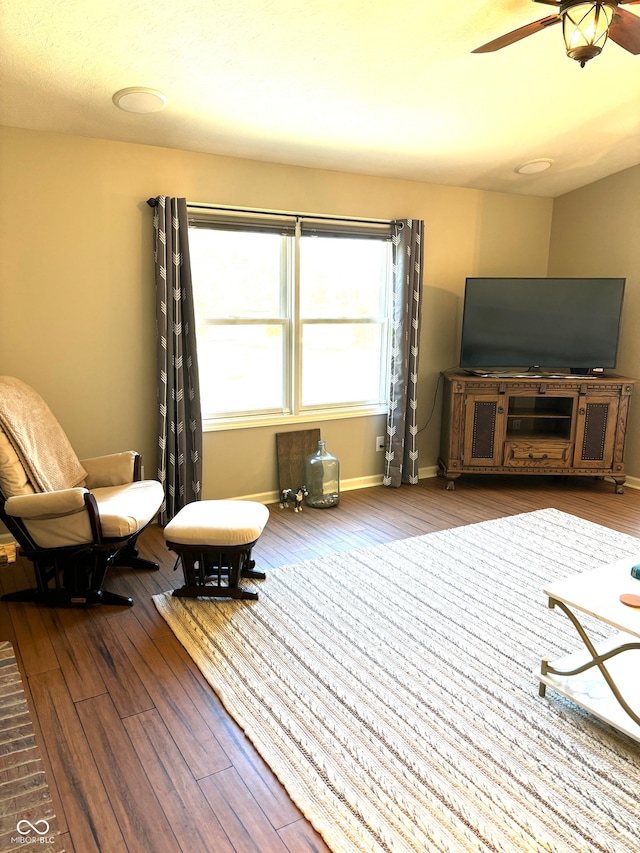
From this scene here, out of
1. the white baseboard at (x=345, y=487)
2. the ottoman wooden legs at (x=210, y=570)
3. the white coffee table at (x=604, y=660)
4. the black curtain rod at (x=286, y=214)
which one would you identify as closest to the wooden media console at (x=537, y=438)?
the white baseboard at (x=345, y=487)

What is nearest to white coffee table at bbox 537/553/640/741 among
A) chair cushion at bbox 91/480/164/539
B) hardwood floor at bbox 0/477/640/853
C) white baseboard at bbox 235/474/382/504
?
hardwood floor at bbox 0/477/640/853

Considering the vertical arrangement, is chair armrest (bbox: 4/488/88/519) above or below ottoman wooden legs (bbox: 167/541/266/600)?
above

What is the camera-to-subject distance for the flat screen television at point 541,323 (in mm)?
4633

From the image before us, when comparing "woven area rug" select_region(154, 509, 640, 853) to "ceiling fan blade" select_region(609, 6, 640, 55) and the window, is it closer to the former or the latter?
the window

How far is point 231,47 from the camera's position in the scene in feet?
8.65

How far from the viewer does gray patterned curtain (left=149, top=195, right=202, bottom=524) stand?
354cm

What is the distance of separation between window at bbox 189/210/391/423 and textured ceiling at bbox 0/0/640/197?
493 mm

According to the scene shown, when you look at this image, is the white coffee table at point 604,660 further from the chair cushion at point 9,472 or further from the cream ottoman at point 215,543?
the chair cushion at point 9,472

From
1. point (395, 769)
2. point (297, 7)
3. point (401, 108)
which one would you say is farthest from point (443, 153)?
point (395, 769)

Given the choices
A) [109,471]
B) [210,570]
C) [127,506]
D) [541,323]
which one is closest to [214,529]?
[210,570]

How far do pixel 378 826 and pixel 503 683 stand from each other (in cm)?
81

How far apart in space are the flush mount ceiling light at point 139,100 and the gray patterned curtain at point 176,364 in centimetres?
53

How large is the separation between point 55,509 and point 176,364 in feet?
4.39

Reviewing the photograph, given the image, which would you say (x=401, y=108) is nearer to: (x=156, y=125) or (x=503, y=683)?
(x=156, y=125)
